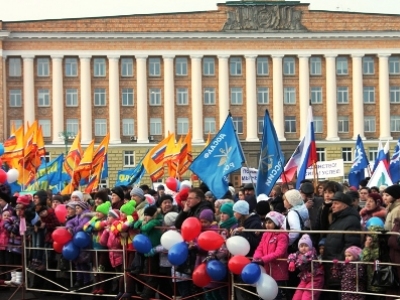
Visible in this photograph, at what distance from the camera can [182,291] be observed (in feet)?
44.8

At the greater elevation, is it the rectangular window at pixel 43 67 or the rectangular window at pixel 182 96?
the rectangular window at pixel 43 67

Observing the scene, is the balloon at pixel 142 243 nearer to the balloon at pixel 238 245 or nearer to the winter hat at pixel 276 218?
the balloon at pixel 238 245

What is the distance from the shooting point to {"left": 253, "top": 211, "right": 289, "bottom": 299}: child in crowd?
12211mm

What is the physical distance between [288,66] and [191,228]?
55971mm

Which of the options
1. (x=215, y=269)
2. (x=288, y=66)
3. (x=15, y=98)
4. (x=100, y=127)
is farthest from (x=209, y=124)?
(x=215, y=269)

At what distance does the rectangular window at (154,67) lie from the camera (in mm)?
67188

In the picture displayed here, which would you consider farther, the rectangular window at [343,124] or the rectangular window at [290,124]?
the rectangular window at [343,124]

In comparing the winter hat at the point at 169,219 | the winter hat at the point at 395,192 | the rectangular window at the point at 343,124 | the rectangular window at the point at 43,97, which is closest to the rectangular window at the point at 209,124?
the rectangular window at the point at 343,124

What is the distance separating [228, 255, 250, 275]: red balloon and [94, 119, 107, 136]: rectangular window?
54525 millimetres

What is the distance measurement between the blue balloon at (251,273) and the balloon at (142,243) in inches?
74.1

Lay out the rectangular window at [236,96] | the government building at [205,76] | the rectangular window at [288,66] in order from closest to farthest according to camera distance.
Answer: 1. the government building at [205,76]
2. the rectangular window at [236,96]
3. the rectangular window at [288,66]

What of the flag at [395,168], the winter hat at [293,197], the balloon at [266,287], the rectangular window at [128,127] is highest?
the rectangular window at [128,127]

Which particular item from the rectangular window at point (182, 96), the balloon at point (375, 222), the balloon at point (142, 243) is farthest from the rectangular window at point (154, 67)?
the balloon at point (375, 222)

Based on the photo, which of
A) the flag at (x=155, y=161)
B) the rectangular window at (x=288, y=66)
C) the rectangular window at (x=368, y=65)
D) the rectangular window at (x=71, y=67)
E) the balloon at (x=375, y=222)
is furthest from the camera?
the rectangular window at (x=368, y=65)
